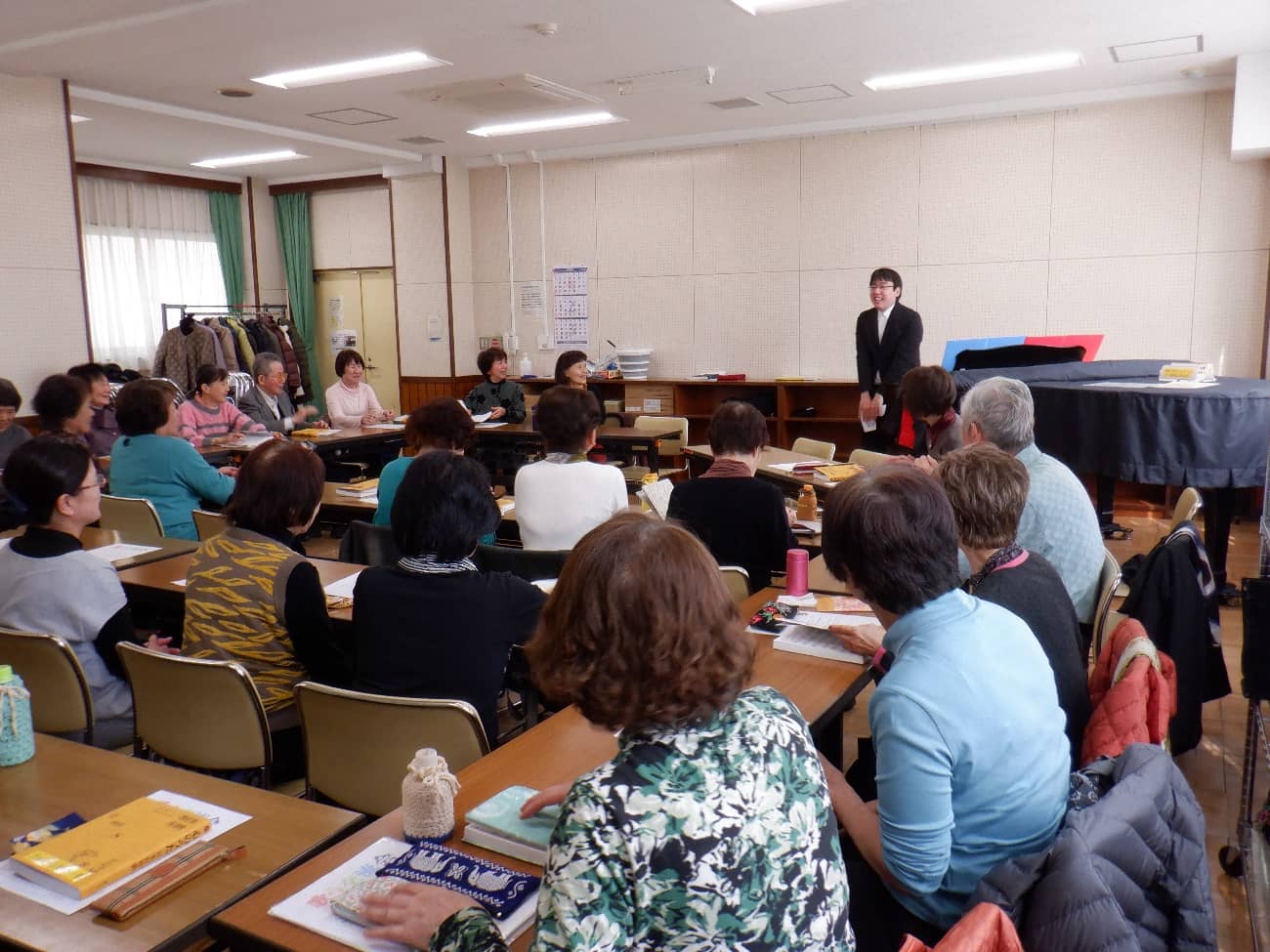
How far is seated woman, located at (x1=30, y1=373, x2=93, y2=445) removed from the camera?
187 inches

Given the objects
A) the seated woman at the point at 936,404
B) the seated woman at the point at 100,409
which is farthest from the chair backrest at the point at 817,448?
the seated woman at the point at 100,409

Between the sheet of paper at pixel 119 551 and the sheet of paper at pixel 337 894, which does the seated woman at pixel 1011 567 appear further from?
the sheet of paper at pixel 119 551

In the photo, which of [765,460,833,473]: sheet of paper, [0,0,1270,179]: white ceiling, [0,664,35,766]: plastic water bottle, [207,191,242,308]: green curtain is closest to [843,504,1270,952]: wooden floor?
[765,460,833,473]: sheet of paper

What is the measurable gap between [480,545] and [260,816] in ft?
5.67

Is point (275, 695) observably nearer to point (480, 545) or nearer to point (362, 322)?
point (480, 545)

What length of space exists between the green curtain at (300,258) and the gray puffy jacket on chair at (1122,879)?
35.0ft

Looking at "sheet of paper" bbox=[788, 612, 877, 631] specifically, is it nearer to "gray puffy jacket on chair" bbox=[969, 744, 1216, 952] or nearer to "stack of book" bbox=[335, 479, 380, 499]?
"gray puffy jacket on chair" bbox=[969, 744, 1216, 952]

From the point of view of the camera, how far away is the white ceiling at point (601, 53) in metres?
5.14

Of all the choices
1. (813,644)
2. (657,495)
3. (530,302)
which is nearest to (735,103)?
(530,302)

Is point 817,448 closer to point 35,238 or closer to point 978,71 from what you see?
point 978,71

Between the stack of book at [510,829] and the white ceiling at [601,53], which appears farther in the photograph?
the white ceiling at [601,53]

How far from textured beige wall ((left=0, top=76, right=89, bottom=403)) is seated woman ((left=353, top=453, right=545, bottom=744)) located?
18.5 feet

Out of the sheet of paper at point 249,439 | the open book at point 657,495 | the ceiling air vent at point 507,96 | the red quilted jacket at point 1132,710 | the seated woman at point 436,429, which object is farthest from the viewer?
the ceiling air vent at point 507,96

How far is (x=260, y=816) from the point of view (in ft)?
5.39
